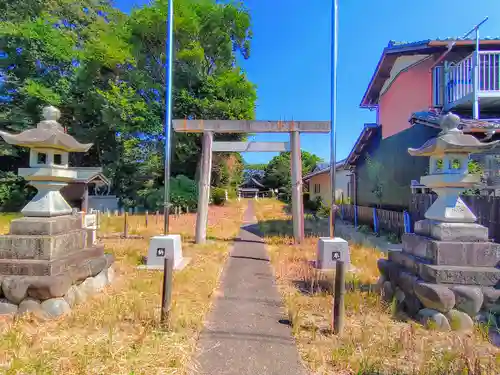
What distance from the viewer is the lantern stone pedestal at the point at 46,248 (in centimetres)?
349

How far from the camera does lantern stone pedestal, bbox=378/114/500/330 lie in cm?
333

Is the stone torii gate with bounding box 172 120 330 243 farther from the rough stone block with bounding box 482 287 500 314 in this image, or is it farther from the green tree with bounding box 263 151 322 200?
the green tree with bounding box 263 151 322 200

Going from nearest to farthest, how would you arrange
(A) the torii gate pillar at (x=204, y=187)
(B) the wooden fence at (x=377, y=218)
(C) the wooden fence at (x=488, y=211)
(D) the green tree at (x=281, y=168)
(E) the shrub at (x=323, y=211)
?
(C) the wooden fence at (x=488, y=211), (A) the torii gate pillar at (x=204, y=187), (B) the wooden fence at (x=377, y=218), (E) the shrub at (x=323, y=211), (D) the green tree at (x=281, y=168)

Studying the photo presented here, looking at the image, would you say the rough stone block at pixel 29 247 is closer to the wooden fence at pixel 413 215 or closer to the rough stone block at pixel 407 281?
the rough stone block at pixel 407 281

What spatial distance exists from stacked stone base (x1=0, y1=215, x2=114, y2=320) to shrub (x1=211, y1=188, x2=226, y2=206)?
15.7 m

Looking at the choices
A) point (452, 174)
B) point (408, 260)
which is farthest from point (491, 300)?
point (452, 174)

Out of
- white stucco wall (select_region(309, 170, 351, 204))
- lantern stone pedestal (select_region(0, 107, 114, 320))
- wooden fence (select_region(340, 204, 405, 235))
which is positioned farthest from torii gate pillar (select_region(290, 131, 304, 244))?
white stucco wall (select_region(309, 170, 351, 204))

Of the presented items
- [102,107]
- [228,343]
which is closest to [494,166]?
[228,343]

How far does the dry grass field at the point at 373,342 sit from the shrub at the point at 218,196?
15.6 meters

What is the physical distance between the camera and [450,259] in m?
3.51

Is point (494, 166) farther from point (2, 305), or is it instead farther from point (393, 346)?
point (2, 305)

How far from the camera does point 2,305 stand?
3.50 meters

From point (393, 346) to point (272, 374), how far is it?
Result: 4.52 feet

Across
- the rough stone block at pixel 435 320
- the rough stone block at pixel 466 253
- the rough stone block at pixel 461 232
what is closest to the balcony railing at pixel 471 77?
the rough stone block at pixel 461 232
